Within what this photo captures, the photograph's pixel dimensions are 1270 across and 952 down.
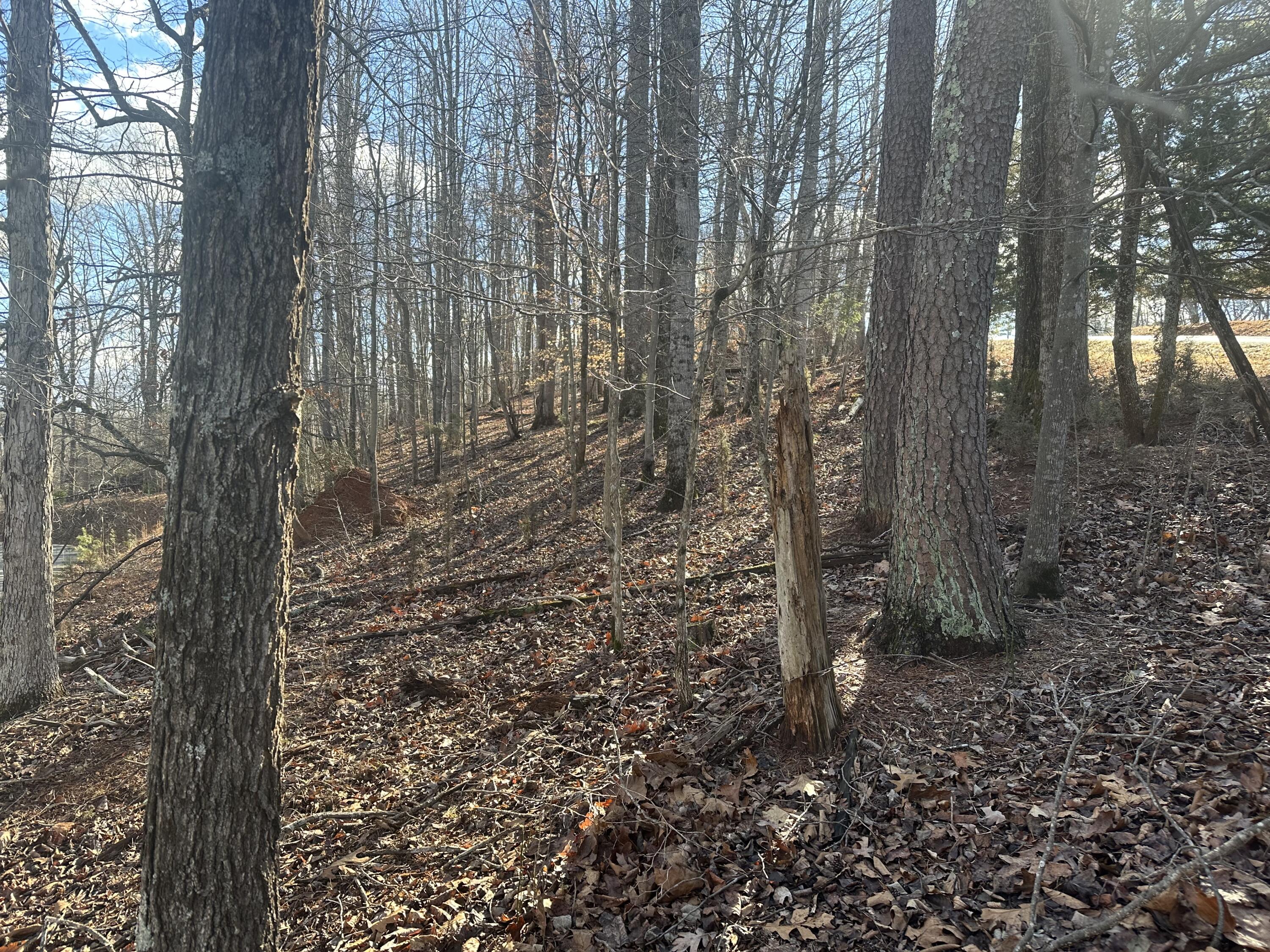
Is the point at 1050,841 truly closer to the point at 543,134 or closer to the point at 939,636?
the point at 939,636

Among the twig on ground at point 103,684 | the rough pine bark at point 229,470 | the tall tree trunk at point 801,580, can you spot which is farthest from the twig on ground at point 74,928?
the tall tree trunk at point 801,580

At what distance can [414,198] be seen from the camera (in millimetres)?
8242

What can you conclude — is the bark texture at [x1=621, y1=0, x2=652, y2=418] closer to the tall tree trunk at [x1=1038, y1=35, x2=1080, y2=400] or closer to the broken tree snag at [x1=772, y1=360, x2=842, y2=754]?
the broken tree snag at [x1=772, y1=360, x2=842, y2=754]

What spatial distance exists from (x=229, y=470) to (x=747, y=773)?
3.07 metres

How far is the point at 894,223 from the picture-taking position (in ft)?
22.2

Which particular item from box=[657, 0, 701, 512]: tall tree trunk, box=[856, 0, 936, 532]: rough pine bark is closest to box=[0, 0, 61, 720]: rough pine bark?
box=[657, 0, 701, 512]: tall tree trunk

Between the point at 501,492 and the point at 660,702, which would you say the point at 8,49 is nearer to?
the point at 660,702

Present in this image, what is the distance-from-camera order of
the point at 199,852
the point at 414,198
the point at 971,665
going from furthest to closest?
the point at 414,198 → the point at 971,665 → the point at 199,852

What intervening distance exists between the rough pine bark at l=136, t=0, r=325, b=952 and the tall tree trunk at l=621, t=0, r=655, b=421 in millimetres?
2423

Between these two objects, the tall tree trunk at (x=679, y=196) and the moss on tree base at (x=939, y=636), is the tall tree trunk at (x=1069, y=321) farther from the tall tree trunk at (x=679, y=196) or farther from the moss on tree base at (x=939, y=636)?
the tall tree trunk at (x=679, y=196)

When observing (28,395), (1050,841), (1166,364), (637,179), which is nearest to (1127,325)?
(1166,364)

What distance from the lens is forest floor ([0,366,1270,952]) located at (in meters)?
2.87

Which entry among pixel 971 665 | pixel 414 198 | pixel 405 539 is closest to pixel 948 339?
pixel 971 665

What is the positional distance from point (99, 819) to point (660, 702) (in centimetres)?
416
